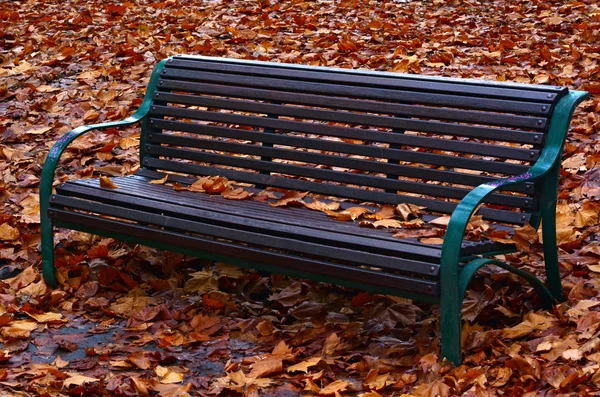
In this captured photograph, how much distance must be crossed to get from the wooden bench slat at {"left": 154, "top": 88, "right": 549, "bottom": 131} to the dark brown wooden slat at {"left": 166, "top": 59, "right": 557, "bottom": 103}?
0.25ft

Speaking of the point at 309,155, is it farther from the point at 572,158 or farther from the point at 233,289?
the point at 572,158

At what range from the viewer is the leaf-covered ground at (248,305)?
311 centimetres

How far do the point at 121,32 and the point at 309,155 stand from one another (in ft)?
13.8

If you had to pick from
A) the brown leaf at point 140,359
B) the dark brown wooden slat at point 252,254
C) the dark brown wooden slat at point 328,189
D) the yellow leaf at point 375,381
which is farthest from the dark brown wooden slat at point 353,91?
the brown leaf at point 140,359

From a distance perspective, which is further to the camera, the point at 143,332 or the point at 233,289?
the point at 233,289

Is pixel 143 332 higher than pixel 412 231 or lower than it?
lower

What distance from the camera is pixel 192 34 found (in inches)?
297

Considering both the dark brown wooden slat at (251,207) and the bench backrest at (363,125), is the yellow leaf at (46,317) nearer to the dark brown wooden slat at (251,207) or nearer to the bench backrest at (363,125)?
the dark brown wooden slat at (251,207)

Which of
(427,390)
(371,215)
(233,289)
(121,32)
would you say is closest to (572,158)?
(371,215)

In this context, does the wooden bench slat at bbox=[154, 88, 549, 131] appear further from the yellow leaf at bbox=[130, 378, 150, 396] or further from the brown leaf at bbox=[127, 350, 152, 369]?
the yellow leaf at bbox=[130, 378, 150, 396]

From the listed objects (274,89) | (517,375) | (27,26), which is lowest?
(27,26)

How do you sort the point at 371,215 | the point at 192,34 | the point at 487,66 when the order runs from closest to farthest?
1. the point at 371,215
2. the point at 487,66
3. the point at 192,34

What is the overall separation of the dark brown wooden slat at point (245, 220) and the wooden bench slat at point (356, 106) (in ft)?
1.77

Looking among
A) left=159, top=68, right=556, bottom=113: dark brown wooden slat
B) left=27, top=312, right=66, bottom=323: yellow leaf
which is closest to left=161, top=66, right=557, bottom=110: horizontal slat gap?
left=159, top=68, right=556, bottom=113: dark brown wooden slat
